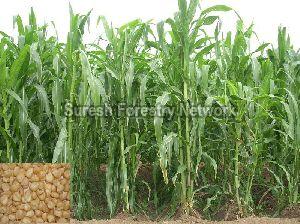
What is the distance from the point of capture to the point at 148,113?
159 inches

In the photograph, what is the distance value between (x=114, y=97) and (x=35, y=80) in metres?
0.63

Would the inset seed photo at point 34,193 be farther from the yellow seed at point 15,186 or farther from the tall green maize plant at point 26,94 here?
the tall green maize plant at point 26,94

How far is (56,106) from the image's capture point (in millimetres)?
3789

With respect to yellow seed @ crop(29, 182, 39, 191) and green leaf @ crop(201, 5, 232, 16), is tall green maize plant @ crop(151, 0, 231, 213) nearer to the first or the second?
green leaf @ crop(201, 5, 232, 16)

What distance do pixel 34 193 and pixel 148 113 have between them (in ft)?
3.40

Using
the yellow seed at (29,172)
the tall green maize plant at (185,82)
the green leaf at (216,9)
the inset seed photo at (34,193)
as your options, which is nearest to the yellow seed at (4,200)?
the inset seed photo at (34,193)

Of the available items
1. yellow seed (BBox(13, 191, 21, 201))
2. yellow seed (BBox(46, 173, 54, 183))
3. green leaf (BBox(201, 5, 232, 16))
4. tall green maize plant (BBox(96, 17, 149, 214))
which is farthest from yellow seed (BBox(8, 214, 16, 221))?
green leaf (BBox(201, 5, 232, 16))

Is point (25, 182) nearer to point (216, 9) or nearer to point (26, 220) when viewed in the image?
point (26, 220)

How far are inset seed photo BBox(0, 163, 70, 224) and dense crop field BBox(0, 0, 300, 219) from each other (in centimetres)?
15

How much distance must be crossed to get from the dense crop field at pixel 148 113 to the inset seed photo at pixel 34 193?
151 millimetres

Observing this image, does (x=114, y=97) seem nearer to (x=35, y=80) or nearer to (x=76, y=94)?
(x=76, y=94)

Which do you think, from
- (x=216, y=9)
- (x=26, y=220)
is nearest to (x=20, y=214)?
(x=26, y=220)

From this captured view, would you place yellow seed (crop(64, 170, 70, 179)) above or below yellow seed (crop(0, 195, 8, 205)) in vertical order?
above

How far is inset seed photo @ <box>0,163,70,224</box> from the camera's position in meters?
3.65
